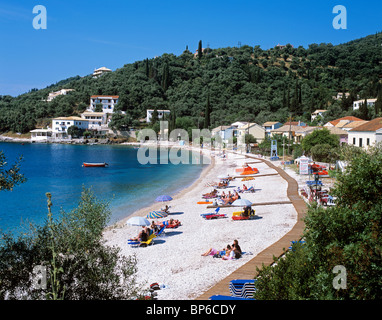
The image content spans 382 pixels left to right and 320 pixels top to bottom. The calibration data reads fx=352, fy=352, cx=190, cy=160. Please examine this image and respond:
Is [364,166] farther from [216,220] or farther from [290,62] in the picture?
[290,62]

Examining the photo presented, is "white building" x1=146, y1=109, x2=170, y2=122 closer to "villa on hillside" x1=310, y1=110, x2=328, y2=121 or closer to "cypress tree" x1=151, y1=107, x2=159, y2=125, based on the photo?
"cypress tree" x1=151, y1=107, x2=159, y2=125

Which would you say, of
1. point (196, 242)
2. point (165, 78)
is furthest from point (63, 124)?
point (196, 242)

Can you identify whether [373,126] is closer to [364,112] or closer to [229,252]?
[229,252]

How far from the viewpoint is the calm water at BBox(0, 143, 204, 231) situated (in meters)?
28.5

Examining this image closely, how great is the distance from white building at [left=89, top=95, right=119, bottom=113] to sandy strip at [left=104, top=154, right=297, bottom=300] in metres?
107

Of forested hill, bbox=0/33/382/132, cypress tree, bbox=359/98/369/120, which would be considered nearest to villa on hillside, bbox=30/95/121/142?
forested hill, bbox=0/33/382/132

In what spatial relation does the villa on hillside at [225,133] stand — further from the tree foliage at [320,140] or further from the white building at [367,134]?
the white building at [367,134]

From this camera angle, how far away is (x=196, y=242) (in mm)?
17016

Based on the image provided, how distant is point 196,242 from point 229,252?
3341mm

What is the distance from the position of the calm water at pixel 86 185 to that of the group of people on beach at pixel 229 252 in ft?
24.3

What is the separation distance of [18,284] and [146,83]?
438 ft

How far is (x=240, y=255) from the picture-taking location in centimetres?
1388

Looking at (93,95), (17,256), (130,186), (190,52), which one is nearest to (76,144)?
(93,95)
